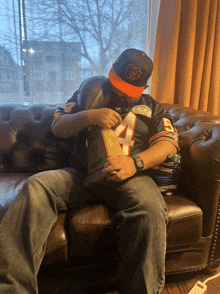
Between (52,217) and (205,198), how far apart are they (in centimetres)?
66

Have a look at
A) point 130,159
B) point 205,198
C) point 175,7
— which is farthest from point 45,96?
point 205,198

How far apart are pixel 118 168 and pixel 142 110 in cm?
41

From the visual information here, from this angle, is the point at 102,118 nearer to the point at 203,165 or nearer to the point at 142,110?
the point at 142,110

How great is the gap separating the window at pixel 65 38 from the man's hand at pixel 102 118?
0.81m

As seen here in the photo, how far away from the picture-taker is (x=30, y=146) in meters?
1.32

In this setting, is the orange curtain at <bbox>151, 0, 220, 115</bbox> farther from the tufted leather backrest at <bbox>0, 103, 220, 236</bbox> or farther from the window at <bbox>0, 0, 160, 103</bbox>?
the tufted leather backrest at <bbox>0, 103, 220, 236</bbox>

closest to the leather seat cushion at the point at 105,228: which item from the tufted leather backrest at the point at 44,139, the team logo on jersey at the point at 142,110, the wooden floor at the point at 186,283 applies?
the tufted leather backrest at the point at 44,139

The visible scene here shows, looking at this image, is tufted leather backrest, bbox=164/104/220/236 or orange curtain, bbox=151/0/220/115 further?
orange curtain, bbox=151/0/220/115

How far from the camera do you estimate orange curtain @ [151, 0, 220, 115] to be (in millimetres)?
1534

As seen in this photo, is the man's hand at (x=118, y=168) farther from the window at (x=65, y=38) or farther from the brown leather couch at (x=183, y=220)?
the window at (x=65, y=38)

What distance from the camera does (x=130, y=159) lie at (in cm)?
88

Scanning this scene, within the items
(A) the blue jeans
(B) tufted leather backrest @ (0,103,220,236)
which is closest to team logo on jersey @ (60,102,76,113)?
(B) tufted leather backrest @ (0,103,220,236)

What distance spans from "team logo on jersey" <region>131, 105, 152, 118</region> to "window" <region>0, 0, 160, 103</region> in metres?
0.75

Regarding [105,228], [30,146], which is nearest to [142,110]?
[105,228]
